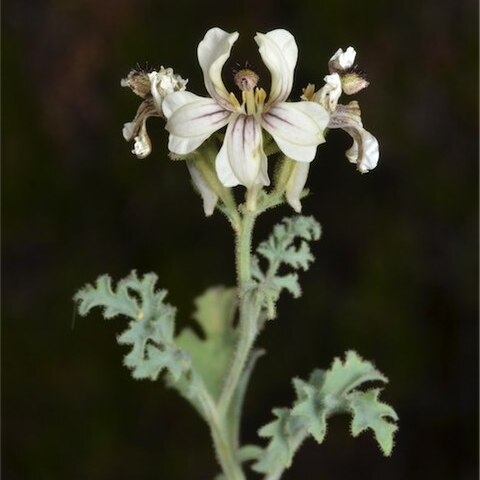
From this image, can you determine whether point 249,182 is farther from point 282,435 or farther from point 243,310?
point 282,435

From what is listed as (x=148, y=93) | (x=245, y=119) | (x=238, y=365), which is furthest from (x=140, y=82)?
(x=238, y=365)

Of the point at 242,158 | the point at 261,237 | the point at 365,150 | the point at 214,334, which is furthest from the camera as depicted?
the point at 261,237

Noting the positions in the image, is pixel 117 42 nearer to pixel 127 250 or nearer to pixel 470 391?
pixel 127 250

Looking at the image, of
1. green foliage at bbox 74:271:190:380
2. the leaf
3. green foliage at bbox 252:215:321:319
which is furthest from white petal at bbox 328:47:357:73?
the leaf

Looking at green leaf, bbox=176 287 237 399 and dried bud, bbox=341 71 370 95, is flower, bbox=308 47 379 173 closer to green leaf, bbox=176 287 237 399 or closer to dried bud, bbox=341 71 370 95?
dried bud, bbox=341 71 370 95

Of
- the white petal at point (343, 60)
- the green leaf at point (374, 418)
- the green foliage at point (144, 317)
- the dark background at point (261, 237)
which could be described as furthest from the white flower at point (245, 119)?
the dark background at point (261, 237)

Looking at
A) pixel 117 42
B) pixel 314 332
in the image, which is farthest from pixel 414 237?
pixel 117 42

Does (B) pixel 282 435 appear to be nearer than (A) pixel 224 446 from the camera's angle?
Yes
